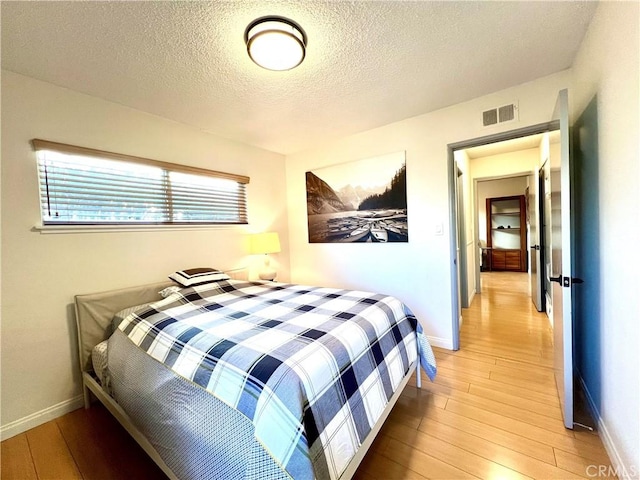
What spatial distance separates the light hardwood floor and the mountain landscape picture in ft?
4.91

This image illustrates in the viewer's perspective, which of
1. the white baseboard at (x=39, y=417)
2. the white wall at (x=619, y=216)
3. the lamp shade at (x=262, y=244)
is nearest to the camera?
the white wall at (x=619, y=216)

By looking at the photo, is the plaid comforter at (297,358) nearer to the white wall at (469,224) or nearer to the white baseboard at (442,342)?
the white baseboard at (442,342)

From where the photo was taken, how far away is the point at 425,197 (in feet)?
8.84

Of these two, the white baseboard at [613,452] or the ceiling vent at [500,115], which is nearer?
the white baseboard at [613,452]

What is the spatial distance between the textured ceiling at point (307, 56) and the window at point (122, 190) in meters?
0.51

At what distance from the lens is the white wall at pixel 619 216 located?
1.08 metres

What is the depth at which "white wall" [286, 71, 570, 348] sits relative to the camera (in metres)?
2.23

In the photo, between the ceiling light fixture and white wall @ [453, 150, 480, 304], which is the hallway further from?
the ceiling light fixture

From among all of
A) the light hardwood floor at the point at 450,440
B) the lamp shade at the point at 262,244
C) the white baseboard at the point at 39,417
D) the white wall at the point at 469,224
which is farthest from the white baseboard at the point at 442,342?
the white baseboard at the point at 39,417

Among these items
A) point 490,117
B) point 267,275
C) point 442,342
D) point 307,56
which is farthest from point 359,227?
point 307,56

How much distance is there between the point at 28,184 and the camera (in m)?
1.77

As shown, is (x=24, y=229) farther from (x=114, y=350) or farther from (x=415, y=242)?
(x=415, y=242)

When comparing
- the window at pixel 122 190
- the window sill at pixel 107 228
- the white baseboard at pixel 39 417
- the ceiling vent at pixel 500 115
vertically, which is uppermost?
the ceiling vent at pixel 500 115

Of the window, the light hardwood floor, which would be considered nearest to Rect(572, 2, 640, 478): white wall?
the light hardwood floor
